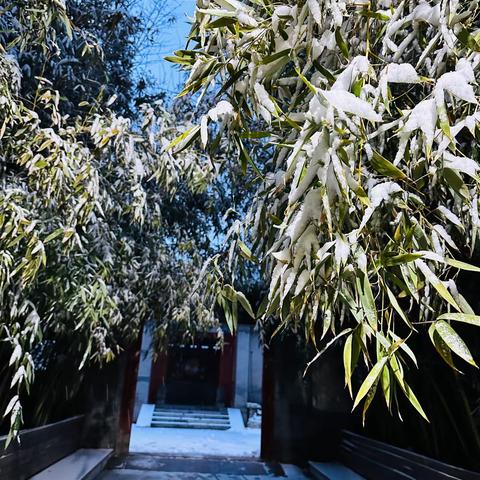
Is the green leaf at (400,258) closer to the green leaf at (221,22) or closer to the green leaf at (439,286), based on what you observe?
the green leaf at (439,286)

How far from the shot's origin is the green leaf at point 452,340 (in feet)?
2.34

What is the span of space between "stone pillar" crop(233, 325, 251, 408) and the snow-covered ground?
1619 millimetres

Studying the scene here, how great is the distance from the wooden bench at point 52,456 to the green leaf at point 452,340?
2.86 metres

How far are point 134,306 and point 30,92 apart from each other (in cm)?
174

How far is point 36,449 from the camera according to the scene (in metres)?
3.57

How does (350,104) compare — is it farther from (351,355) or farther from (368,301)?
(351,355)

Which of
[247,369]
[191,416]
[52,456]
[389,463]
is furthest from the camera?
[247,369]

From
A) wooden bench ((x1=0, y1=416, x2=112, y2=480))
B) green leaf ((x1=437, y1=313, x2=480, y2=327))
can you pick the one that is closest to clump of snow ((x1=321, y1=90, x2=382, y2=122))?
green leaf ((x1=437, y1=313, x2=480, y2=327))

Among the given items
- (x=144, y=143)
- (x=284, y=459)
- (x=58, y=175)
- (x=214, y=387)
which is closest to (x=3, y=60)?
(x=58, y=175)

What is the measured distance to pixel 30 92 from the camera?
9.55 ft

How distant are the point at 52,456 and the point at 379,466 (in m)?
2.86

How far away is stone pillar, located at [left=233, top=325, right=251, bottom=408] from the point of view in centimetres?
1096

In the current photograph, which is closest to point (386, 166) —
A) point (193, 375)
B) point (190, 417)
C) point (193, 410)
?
point (190, 417)

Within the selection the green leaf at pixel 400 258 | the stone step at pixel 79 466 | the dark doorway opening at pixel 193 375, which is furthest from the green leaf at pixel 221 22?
the dark doorway opening at pixel 193 375
